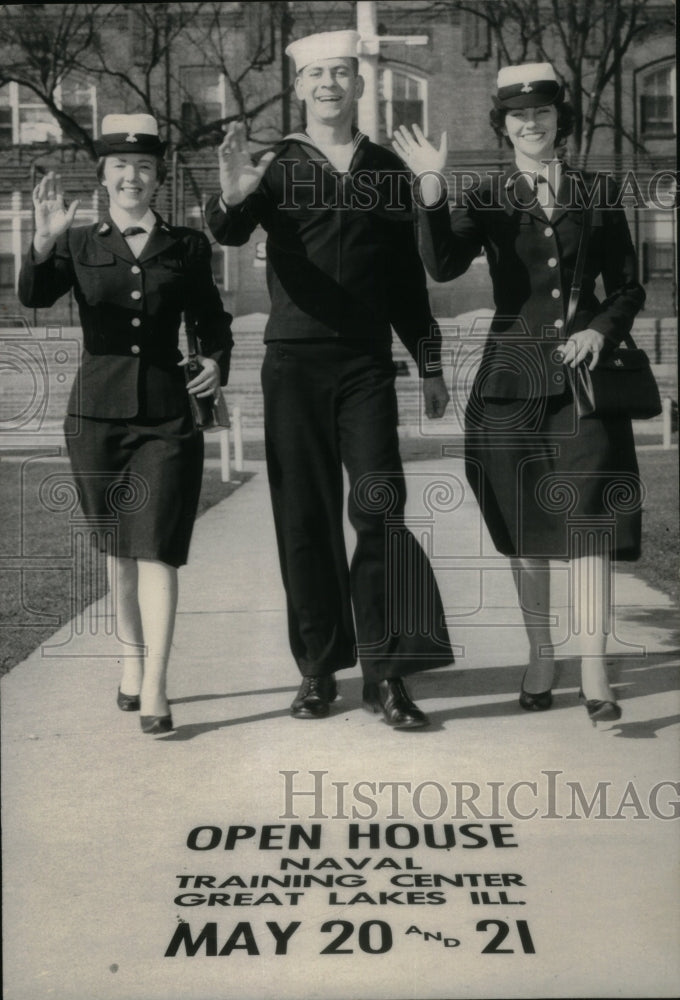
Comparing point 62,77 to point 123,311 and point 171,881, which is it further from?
point 171,881

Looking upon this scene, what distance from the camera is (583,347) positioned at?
3.65 metres

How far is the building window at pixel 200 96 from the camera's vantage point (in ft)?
11.8

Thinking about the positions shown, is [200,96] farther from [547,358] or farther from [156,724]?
[156,724]

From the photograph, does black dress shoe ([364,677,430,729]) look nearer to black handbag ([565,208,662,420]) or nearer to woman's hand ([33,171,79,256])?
black handbag ([565,208,662,420])

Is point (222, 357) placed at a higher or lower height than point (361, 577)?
higher

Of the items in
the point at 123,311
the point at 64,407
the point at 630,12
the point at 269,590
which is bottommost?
the point at 269,590

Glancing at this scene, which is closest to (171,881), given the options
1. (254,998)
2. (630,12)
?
(254,998)

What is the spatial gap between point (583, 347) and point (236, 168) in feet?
3.29

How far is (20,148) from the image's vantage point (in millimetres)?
3699

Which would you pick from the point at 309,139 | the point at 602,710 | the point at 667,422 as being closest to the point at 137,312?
the point at 309,139

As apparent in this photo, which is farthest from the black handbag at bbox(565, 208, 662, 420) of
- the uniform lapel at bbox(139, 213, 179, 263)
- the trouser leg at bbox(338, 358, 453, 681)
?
the uniform lapel at bbox(139, 213, 179, 263)

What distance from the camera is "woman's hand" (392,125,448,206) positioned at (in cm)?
345

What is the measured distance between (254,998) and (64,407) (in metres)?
1.64

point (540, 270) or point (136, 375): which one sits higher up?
point (540, 270)
